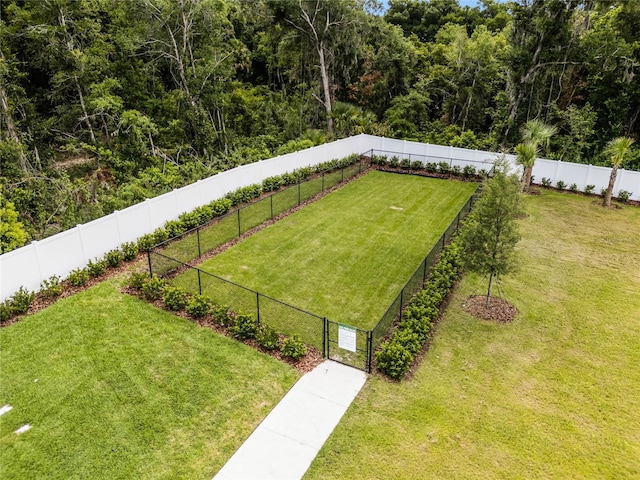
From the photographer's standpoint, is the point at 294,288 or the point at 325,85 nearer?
the point at 294,288

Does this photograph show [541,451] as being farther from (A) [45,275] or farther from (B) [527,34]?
(B) [527,34]

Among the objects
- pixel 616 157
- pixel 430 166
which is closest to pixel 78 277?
pixel 430 166

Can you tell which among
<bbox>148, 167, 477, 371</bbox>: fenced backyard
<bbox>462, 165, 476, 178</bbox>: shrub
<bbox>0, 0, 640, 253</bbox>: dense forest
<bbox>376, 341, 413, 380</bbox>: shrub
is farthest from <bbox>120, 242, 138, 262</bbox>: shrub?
<bbox>462, 165, 476, 178</bbox>: shrub

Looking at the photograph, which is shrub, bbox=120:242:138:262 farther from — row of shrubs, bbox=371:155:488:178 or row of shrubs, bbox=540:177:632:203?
row of shrubs, bbox=540:177:632:203

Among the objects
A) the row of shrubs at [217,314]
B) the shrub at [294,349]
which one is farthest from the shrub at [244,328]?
the shrub at [294,349]

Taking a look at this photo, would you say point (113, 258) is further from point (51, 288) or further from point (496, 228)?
point (496, 228)

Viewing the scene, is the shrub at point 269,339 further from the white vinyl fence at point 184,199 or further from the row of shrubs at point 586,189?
the row of shrubs at point 586,189
